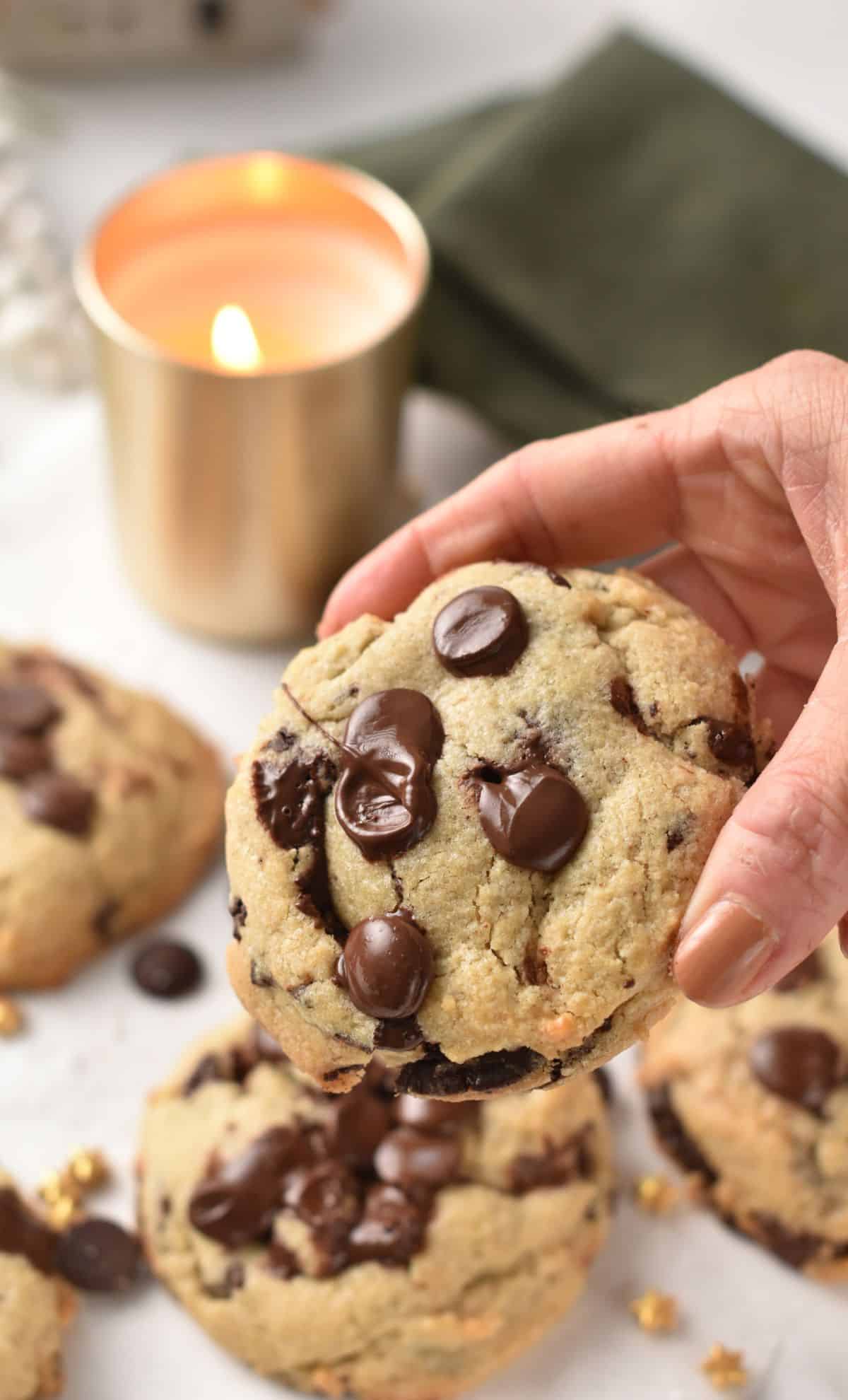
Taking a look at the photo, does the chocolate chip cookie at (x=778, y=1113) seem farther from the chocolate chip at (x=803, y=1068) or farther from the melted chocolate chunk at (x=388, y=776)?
the melted chocolate chunk at (x=388, y=776)

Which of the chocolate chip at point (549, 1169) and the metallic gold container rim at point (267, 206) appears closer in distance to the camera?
the chocolate chip at point (549, 1169)

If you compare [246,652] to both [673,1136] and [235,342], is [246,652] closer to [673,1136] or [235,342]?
[235,342]

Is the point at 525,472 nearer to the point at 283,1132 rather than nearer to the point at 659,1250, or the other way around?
the point at 283,1132

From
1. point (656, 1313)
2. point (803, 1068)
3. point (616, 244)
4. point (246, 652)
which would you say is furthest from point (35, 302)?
point (656, 1313)

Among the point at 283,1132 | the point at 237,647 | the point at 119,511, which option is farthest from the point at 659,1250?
the point at 119,511

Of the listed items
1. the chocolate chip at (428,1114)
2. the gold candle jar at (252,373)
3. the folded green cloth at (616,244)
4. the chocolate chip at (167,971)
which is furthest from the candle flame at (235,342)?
the chocolate chip at (428,1114)

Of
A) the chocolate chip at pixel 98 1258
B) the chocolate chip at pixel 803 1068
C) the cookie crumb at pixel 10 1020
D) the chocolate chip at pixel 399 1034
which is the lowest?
the cookie crumb at pixel 10 1020

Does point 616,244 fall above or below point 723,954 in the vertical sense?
below
